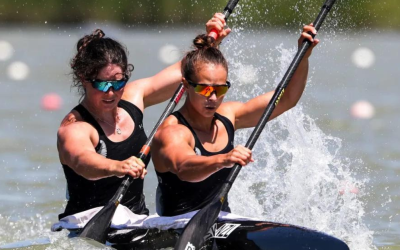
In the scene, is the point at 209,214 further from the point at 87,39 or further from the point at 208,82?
the point at 87,39

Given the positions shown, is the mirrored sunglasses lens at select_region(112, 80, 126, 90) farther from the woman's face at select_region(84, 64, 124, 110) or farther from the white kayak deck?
the white kayak deck

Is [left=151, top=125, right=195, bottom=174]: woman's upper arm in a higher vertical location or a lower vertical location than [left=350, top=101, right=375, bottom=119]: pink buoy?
higher

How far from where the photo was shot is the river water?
661 centimetres

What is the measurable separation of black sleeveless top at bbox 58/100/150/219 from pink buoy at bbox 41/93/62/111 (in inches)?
301

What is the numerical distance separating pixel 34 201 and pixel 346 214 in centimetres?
329

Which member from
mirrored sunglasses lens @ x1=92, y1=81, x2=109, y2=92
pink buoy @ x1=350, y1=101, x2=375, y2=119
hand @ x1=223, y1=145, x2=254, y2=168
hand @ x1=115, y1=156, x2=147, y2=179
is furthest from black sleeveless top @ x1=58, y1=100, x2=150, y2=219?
pink buoy @ x1=350, y1=101, x2=375, y2=119

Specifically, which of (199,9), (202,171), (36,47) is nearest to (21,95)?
(36,47)

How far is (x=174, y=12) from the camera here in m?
23.9

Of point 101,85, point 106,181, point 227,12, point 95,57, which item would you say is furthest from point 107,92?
point 227,12

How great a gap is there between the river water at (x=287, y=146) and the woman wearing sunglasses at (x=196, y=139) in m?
0.51

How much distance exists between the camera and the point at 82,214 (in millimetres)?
5414

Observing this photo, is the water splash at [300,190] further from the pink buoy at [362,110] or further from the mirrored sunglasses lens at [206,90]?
the pink buoy at [362,110]

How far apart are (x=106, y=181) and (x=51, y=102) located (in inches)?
322

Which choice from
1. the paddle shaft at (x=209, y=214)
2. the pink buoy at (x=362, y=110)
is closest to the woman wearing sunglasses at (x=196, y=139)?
the paddle shaft at (x=209, y=214)
